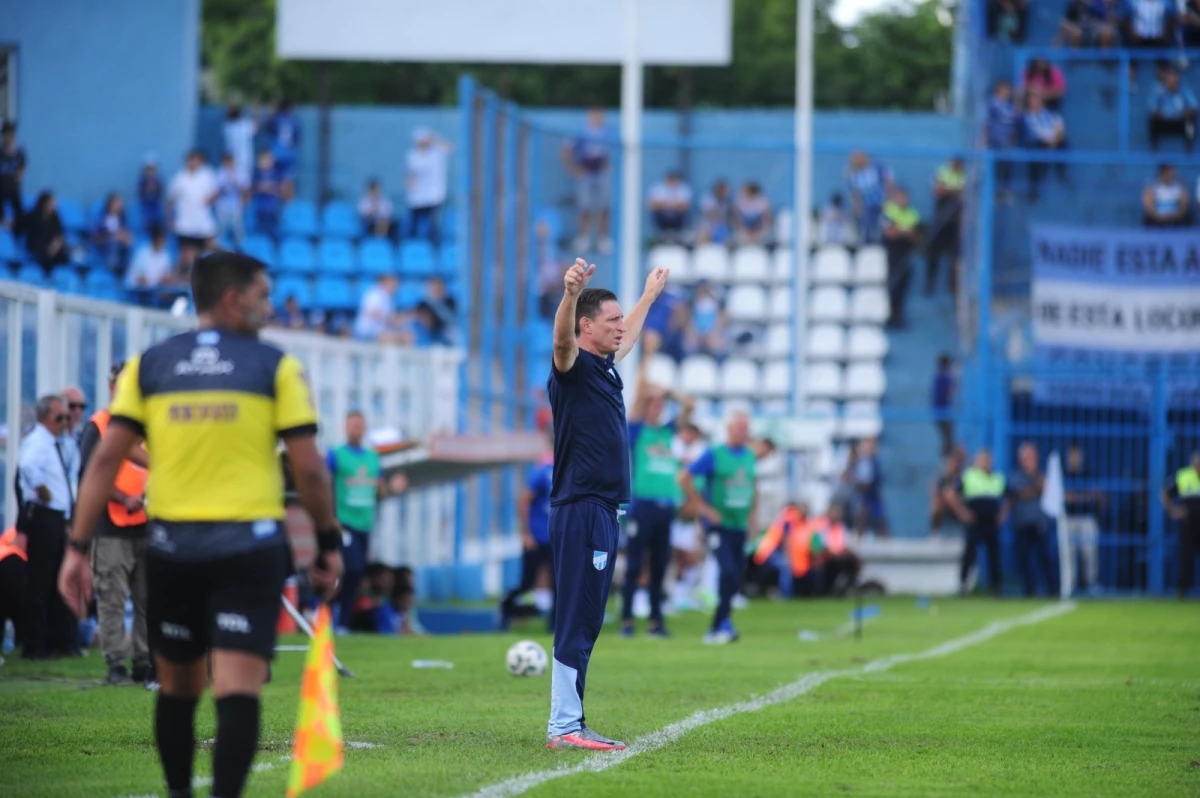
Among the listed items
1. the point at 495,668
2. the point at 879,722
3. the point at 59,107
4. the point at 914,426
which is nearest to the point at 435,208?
the point at 59,107

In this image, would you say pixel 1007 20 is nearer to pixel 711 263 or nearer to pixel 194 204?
pixel 711 263

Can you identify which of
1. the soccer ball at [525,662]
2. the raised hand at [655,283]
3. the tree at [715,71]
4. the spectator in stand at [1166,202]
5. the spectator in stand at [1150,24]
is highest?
the tree at [715,71]

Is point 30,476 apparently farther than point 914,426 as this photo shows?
No

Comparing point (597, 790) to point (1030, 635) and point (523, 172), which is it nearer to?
point (1030, 635)

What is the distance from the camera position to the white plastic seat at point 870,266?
97.8 ft

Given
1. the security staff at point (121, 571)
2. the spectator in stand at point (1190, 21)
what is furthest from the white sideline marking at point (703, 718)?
the spectator in stand at point (1190, 21)

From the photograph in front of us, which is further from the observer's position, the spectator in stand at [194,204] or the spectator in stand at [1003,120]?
the spectator in stand at [1003,120]

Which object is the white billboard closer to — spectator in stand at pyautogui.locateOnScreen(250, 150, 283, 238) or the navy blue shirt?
spectator in stand at pyautogui.locateOnScreen(250, 150, 283, 238)

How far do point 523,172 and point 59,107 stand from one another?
9138mm

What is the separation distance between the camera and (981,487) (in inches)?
985

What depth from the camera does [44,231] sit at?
24484 millimetres

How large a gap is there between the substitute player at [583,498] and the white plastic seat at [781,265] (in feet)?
71.1

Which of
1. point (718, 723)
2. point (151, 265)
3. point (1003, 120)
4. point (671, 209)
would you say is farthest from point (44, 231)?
point (718, 723)

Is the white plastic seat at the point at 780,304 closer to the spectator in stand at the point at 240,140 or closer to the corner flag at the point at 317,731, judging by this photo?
the spectator in stand at the point at 240,140
